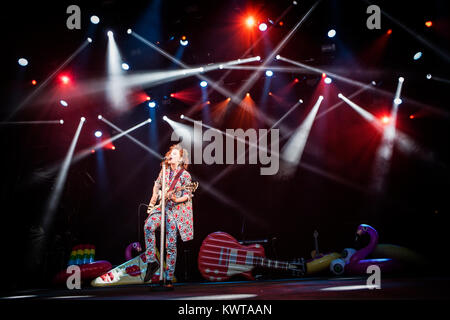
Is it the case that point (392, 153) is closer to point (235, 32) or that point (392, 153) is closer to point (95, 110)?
point (235, 32)

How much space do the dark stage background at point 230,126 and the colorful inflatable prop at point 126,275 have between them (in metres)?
1.06

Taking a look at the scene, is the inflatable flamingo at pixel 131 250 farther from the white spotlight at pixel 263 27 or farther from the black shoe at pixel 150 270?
the white spotlight at pixel 263 27

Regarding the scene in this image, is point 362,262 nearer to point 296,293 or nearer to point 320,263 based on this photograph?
point 320,263

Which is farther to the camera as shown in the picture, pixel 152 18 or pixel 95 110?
pixel 95 110

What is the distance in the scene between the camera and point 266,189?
707 centimetres

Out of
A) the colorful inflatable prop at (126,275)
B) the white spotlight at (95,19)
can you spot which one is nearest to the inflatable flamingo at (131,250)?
the colorful inflatable prop at (126,275)

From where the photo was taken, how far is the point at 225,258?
220 inches

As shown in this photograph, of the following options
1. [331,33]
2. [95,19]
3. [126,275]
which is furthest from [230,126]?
[126,275]

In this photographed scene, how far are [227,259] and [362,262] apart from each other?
2.53 metres

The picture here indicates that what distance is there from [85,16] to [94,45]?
552 millimetres

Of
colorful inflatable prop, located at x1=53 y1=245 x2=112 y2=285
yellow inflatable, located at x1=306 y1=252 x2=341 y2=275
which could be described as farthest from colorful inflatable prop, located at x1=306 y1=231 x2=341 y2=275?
colorful inflatable prop, located at x1=53 y1=245 x2=112 y2=285

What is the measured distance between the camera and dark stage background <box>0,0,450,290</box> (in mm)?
5172
